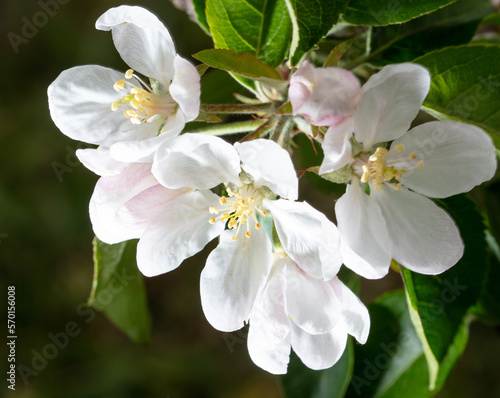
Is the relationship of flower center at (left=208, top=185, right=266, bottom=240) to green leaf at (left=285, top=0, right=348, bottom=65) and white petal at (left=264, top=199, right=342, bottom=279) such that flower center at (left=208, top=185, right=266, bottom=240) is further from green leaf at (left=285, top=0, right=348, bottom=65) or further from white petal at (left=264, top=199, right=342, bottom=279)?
green leaf at (left=285, top=0, right=348, bottom=65)

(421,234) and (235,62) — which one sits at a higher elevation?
(235,62)

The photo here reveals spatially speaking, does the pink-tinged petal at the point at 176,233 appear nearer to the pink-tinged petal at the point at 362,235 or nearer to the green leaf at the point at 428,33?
the pink-tinged petal at the point at 362,235

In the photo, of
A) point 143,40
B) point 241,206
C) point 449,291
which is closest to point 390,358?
point 449,291

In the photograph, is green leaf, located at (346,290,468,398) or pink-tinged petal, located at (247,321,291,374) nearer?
pink-tinged petal, located at (247,321,291,374)

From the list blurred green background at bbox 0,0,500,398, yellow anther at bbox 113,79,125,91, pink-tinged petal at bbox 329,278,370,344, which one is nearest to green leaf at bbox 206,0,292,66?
yellow anther at bbox 113,79,125,91

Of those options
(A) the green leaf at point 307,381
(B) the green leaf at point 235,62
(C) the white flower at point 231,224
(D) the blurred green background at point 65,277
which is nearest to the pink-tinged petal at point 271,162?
(C) the white flower at point 231,224

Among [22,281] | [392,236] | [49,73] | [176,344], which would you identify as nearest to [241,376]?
[176,344]

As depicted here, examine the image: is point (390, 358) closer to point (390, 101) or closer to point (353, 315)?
point (353, 315)

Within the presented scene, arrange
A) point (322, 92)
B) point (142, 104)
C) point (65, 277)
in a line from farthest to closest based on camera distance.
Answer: point (65, 277)
point (142, 104)
point (322, 92)
